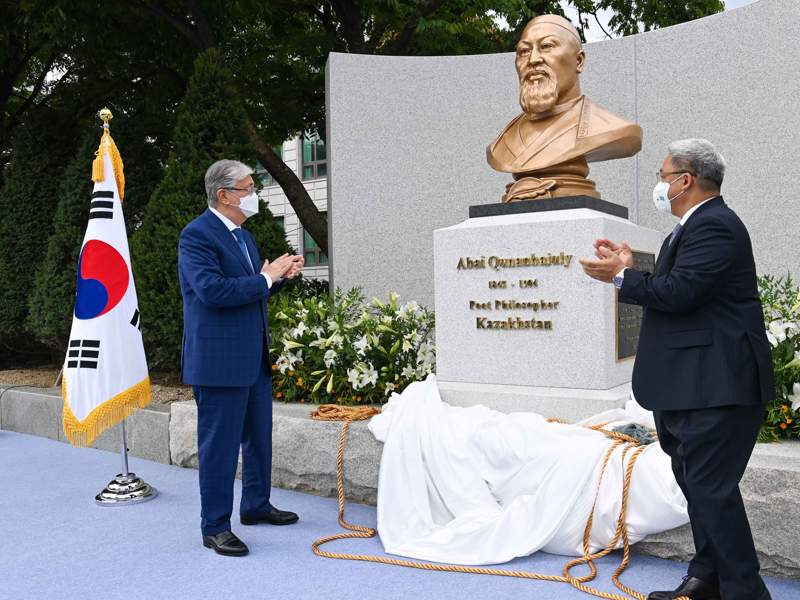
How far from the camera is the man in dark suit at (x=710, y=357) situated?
2379mm

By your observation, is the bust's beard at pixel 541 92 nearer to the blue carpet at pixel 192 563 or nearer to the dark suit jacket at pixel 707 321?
the dark suit jacket at pixel 707 321

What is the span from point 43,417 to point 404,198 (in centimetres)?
427

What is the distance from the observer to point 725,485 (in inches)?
94.1

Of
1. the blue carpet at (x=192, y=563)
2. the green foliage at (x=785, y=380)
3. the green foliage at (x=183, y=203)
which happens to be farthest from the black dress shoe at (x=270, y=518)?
the green foliage at (x=183, y=203)

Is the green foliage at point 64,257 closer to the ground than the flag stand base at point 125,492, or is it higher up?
higher up

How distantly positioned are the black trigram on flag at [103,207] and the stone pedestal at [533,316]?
215cm

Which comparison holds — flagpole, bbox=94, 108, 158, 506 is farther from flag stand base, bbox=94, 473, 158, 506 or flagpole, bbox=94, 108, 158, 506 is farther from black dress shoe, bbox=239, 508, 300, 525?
black dress shoe, bbox=239, 508, 300, 525

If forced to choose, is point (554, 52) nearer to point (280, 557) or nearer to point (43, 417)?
point (280, 557)

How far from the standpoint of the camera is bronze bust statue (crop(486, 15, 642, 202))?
4.66 m

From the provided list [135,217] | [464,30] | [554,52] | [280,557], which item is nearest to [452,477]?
[280,557]

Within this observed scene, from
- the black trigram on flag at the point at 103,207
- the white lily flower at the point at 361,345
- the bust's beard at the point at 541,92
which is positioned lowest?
the white lily flower at the point at 361,345

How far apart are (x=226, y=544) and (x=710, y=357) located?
2.31 metres

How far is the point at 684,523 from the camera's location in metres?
3.13

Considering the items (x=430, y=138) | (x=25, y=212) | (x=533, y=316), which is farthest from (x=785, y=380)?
(x=25, y=212)
